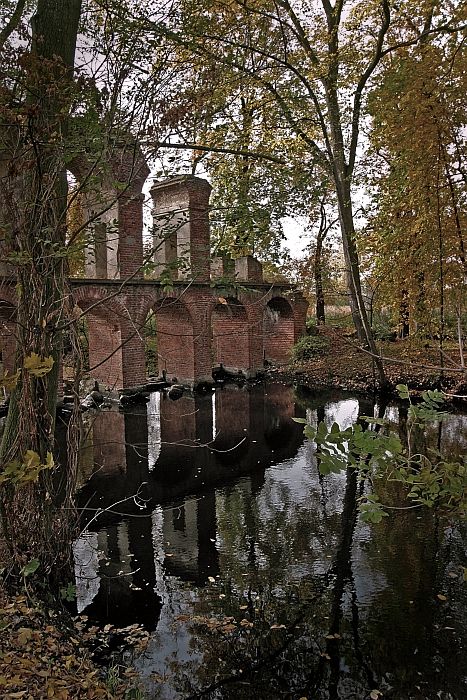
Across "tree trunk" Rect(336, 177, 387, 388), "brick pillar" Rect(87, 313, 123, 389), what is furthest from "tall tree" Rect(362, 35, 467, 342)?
"brick pillar" Rect(87, 313, 123, 389)

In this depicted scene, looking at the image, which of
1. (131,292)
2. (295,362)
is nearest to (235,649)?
(131,292)

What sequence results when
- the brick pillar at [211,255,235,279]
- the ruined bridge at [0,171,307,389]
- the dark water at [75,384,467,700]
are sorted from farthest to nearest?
the ruined bridge at [0,171,307,389] < the brick pillar at [211,255,235,279] < the dark water at [75,384,467,700]

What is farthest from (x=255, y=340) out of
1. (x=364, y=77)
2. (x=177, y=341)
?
(x=364, y=77)

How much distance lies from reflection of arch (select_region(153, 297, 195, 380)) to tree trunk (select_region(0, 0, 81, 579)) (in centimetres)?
1179

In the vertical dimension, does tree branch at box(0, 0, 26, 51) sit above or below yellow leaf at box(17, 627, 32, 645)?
above

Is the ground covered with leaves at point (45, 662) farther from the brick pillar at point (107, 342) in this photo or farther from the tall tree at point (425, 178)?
the brick pillar at point (107, 342)

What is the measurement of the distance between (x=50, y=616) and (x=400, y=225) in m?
9.95

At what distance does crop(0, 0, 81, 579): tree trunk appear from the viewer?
399 cm

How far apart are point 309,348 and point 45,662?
56.5 feet

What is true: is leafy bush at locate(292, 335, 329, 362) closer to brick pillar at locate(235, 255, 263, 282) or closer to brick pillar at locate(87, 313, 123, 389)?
brick pillar at locate(235, 255, 263, 282)

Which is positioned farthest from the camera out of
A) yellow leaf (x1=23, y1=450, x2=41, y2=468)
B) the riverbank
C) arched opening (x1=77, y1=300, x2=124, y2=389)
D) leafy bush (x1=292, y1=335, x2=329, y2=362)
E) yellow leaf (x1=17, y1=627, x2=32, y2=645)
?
leafy bush (x1=292, y1=335, x2=329, y2=362)

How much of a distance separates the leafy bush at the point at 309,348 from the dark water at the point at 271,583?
11135 millimetres

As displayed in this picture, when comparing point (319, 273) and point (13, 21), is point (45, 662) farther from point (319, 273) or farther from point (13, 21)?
point (319, 273)

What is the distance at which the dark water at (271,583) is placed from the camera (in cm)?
391
